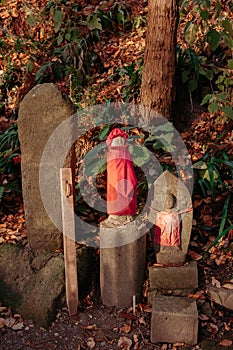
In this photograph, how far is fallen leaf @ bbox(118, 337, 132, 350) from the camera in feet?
11.0

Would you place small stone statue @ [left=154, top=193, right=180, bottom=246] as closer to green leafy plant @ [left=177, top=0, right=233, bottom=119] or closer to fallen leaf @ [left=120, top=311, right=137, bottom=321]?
fallen leaf @ [left=120, top=311, right=137, bottom=321]

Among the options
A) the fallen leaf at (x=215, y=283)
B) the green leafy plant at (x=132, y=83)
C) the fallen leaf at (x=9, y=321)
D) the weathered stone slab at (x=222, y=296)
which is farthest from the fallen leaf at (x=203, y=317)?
the green leafy plant at (x=132, y=83)

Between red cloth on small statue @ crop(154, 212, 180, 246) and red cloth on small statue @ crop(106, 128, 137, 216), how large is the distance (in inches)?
14.3

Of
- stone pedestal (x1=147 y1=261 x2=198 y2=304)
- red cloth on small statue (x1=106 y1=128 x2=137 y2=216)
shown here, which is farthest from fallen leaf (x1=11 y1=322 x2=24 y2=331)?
red cloth on small statue (x1=106 y1=128 x2=137 y2=216)

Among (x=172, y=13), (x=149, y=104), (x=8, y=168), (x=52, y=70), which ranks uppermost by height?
(x=172, y=13)

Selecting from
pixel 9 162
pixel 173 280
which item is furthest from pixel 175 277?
pixel 9 162

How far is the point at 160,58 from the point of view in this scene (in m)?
4.83

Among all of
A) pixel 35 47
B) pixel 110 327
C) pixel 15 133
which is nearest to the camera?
pixel 110 327

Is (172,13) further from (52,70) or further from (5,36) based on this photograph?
(5,36)

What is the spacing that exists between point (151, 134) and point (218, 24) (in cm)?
215

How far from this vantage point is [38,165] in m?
3.77

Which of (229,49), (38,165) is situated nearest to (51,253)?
(38,165)

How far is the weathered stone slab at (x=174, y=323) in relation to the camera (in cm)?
329

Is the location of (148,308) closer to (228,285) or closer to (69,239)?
Answer: (228,285)
